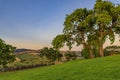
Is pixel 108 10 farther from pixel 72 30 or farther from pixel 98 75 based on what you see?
pixel 98 75

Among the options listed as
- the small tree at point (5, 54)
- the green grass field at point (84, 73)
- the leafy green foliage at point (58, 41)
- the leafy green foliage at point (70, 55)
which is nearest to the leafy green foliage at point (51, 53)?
the leafy green foliage at point (70, 55)

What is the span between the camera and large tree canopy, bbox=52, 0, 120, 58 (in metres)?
70.8

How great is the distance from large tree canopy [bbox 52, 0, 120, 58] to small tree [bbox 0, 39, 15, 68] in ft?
56.0

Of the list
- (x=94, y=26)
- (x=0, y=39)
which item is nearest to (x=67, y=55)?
(x=0, y=39)

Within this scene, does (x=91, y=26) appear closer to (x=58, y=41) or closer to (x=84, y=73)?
(x=58, y=41)

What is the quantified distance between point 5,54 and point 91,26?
→ 27507mm

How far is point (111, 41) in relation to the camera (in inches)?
2864

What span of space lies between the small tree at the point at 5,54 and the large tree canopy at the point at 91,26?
1706 cm

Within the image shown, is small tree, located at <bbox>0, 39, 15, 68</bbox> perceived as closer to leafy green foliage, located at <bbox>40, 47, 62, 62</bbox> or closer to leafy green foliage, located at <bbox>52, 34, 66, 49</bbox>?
leafy green foliage, located at <bbox>52, 34, 66, 49</bbox>

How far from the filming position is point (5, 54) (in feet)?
274

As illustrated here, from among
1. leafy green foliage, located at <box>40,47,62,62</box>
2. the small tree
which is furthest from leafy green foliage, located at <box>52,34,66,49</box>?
leafy green foliage, located at <box>40,47,62,62</box>

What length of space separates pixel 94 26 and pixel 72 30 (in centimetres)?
568

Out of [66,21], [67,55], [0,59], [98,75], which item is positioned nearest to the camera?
[98,75]

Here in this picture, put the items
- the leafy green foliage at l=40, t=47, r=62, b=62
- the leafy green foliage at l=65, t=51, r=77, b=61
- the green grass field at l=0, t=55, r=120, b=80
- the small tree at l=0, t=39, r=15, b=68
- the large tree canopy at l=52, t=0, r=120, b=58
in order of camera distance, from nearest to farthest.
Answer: the green grass field at l=0, t=55, r=120, b=80 < the large tree canopy at l=52, t=0, r=120, b=58 < the small tree at l=0, t=39, r=15, b=68 < the leafy green foliage at l=40, t=47, r=62, b=62 < the leafy green foliage at l=65, t=51, r=77, b=61
